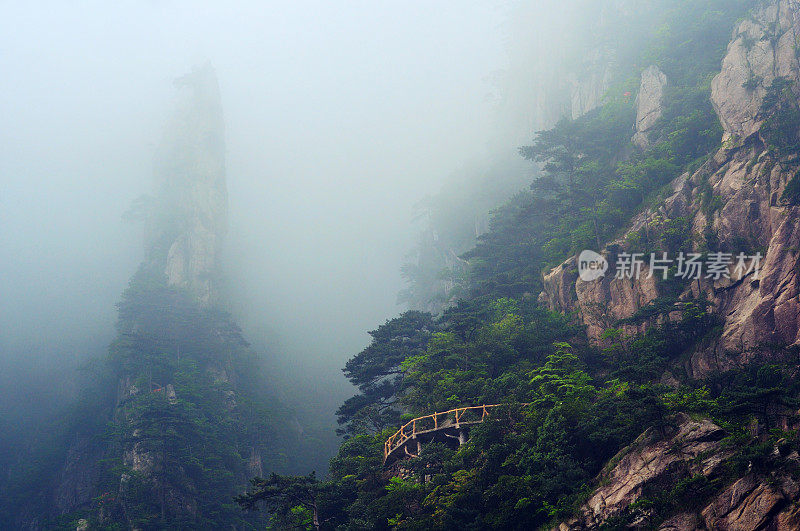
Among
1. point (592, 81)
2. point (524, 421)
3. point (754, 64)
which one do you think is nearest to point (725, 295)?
point (524, 421)

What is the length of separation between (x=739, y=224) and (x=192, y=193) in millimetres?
51826

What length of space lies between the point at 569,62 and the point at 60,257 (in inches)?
2441

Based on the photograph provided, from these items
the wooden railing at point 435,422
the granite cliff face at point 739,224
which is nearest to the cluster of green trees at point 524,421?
the wooden railing at point 435,422

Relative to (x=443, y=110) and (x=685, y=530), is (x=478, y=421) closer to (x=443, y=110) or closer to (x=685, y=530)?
(x=685, y=530)

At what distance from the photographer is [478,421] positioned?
22.2m

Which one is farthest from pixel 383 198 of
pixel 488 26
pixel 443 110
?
pixel 488 26

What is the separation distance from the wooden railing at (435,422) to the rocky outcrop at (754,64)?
57.7 ft

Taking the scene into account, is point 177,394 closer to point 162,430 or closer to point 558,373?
point 162,430

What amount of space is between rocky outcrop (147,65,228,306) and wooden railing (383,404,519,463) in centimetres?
3570

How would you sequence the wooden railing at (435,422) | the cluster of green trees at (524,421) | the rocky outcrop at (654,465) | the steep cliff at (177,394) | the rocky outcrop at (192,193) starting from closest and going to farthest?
the rocky outcrop at (654,465) < the cluster of green trees at (524,421) < the wooden railing at (435,422) < the steep cliff at (177,394) < the rocky outcrop at (192,193)

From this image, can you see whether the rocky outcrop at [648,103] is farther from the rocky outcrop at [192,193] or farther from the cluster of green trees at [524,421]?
the rocky outcrop at [192,193]

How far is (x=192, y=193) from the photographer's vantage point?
199 ft

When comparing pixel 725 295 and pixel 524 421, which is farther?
pixel 725 295

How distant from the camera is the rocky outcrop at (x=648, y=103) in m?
34.4
